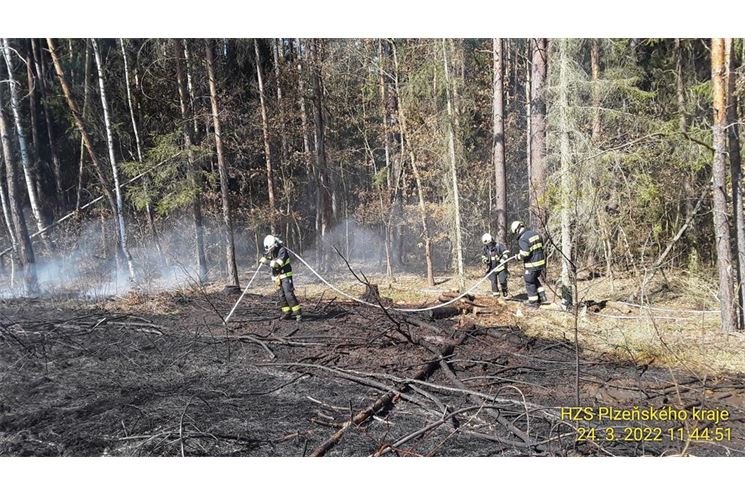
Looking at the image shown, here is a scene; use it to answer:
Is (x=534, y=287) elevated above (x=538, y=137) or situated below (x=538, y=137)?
below

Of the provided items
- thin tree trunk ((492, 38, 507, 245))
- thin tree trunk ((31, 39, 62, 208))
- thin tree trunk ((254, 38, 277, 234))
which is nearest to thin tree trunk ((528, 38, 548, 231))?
thin tree trunk ((492, 38, 507, 245))

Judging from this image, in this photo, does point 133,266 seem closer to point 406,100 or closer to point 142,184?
point 142,184

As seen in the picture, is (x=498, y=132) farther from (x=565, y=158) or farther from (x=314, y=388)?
(x=314, y=388)

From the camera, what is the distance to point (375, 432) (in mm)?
4020

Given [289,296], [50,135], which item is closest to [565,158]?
[289,296]

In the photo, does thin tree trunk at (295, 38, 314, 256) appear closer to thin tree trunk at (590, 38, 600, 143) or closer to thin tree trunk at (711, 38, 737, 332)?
thin tree trunk at (590, 38, 600, 143)

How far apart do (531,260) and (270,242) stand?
314cm

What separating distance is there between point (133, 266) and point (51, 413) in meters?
1.82

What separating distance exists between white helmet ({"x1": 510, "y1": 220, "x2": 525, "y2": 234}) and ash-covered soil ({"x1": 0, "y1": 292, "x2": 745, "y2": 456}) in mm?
864

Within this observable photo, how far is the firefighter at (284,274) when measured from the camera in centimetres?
620

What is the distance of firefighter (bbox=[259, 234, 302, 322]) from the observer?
6.20 m

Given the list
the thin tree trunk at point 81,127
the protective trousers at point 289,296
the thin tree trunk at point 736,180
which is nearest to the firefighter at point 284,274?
the protective trousers at point 289,296

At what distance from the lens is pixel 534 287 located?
6207 millimetres

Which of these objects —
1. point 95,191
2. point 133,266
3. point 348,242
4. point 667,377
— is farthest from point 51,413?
point 667,377
